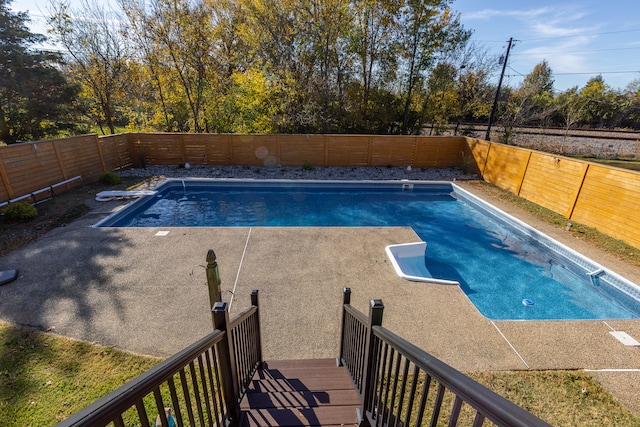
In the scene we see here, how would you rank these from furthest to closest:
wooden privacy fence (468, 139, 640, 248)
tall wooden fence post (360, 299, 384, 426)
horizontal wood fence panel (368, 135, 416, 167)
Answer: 1. horizontal wood fence panel (368, 135, 416, 167)
2. wooden privacy fence (468, 139, 640, 248)
3. tall wooden fence post (360, 299, 384, 426)

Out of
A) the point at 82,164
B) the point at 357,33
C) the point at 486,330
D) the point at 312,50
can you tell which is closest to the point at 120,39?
the point at 82,164


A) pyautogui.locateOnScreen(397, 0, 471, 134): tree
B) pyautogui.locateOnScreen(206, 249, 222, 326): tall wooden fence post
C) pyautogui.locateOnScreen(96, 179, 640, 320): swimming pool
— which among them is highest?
pyautogui.locateOnScreen(397, 0, 471, 134): tree

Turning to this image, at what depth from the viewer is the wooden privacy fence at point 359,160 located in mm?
7273

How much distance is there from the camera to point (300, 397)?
254 centimetres

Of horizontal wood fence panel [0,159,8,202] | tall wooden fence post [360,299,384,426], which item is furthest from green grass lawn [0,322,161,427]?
horizontal wood fence panel [0,159,8,202]

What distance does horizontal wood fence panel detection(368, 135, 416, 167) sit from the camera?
44.8 ft

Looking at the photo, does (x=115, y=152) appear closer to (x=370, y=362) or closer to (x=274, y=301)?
(x=274, y=301)

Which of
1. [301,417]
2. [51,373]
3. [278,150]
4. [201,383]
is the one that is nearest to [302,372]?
[301,417]

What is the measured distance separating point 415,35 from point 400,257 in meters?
13.2

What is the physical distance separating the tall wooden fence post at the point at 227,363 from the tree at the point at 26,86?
15076 mm

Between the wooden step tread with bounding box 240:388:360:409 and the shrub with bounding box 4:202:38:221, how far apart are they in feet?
26.4

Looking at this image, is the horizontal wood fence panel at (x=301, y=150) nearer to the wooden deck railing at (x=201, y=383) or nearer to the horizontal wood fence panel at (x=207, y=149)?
the horizontal wood fence panel at (x=207, y=149)

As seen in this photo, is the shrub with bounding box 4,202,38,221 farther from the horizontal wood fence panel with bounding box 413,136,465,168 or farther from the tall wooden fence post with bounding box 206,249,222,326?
the horizontal wood fence panel with bounding box 413,136,465,168

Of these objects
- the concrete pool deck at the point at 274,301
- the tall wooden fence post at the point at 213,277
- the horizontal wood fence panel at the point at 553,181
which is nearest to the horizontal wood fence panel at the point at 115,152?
the concrete pool deck at the point at 274,301
